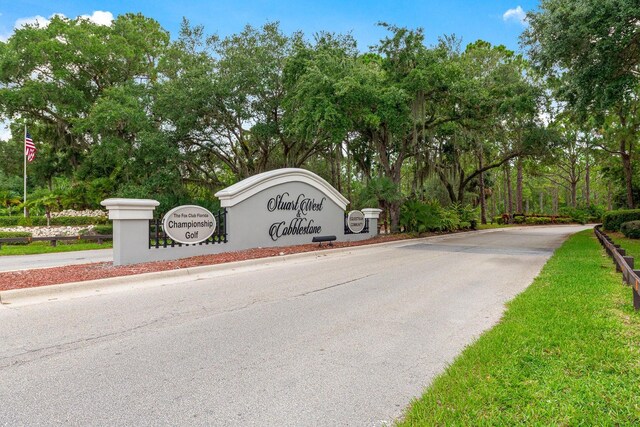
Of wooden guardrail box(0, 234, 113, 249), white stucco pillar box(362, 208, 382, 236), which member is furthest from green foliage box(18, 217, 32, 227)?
white stucco pillar box(362, 208, 382, 236)

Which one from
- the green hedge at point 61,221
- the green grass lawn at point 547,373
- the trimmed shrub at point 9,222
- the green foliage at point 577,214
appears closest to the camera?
the green grass lawn at point 547,373

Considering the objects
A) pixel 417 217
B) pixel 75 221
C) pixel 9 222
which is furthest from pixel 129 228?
pixel 9 222

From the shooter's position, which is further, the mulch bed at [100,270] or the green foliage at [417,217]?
the green foliage at [417,217]

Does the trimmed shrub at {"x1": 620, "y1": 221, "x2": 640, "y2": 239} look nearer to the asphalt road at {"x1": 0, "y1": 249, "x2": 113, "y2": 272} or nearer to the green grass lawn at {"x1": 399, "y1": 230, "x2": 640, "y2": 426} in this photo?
the green grass lawn at {"x1": 399, "y1": 230, "x2": 640, "y2": 426}

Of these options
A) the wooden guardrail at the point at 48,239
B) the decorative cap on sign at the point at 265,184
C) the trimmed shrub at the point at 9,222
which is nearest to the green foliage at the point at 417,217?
the decorative cap on sign at the point at 265,184

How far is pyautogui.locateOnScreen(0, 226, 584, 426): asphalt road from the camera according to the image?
2.83 meters

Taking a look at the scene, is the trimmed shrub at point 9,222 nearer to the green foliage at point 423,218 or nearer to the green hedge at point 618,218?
the green foliage at point 423,218

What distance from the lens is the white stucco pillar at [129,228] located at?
9000 millimetres

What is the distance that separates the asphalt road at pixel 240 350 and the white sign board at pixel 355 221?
852 cm

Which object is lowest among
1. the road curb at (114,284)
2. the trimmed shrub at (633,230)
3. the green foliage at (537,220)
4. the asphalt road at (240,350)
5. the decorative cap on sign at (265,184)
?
the asphalt road at (240,350)

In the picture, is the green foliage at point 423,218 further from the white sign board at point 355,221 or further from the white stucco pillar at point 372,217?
the white sign board at point 355,221

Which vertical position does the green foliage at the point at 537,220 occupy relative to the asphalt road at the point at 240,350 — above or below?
above

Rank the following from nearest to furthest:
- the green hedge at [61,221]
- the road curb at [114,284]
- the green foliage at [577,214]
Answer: the road curb at [114,284], the green hedge at [61,221], the green foliage at [577,214]

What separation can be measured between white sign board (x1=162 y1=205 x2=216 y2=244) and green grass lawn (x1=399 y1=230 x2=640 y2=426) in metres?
8.23
